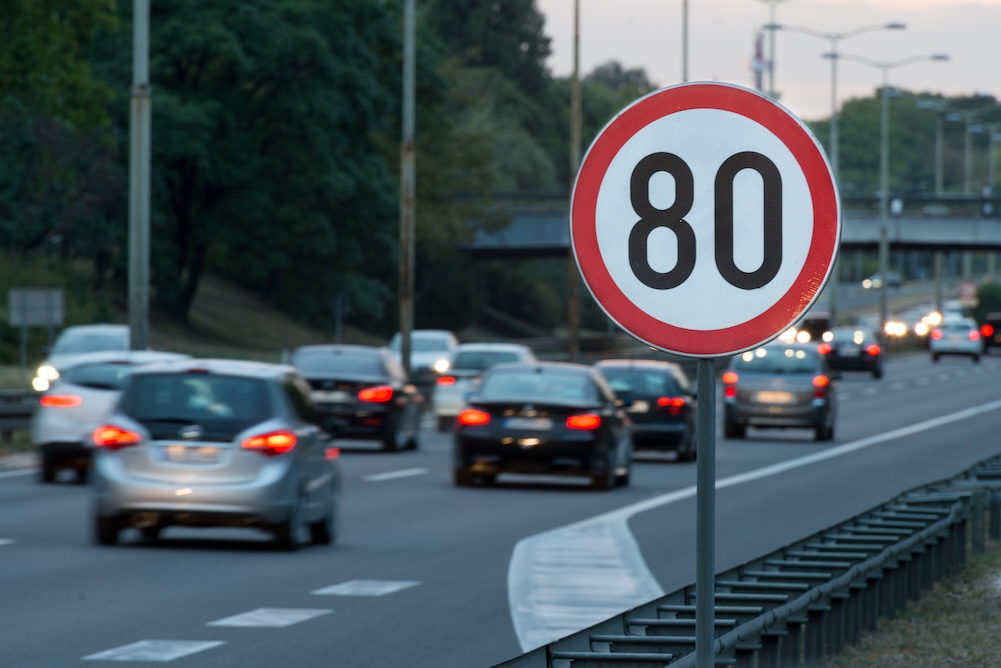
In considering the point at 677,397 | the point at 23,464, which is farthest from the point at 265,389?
the point at 677,397

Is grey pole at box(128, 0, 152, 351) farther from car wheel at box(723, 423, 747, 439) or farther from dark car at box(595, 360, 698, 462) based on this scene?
car wheel at box(723, 423, 747, 439)

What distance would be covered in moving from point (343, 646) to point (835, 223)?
6323 millimetres

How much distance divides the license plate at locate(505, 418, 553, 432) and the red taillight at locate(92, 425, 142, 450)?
8.22 meters

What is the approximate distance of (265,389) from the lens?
16391 mm

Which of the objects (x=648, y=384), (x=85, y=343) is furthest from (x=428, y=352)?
(x=648, y=384)

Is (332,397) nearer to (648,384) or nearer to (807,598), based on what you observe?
(648,384)

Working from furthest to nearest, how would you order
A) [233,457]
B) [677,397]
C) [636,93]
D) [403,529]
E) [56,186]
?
[636,93], [56,186], [677,397], [403,529], [233,457]

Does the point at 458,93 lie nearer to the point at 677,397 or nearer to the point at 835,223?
the point at 677,397

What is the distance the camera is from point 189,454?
1620 centimetres

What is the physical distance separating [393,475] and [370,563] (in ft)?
33.6

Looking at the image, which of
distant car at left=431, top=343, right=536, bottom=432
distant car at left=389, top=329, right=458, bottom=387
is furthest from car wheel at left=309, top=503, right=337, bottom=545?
distant car at left=389, top=329, right=458, bottom=387

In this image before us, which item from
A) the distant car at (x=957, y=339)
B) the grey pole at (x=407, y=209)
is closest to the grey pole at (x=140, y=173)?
the grey pole at (x=407, y=209)

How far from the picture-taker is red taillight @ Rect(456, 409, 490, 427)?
23.9 metres

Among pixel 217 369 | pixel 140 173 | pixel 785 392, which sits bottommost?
pixel 785 392
